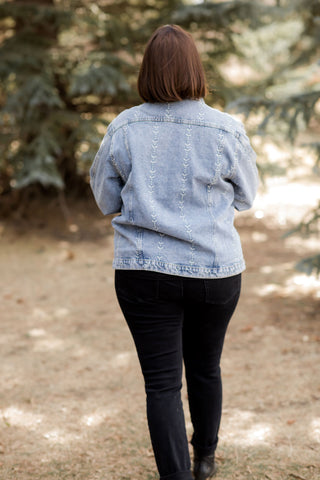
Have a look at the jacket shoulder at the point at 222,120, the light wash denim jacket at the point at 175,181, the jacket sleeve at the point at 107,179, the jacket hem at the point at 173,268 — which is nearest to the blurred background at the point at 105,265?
the jacket hem at the point at 173,268

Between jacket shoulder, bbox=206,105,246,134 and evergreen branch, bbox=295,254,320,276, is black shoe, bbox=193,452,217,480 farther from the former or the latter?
evergreen branch, bbox=295,254,320,276

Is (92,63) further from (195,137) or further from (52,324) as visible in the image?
(195,137)

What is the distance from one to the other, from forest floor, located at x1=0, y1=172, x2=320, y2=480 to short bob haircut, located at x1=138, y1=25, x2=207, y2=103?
1856 mm

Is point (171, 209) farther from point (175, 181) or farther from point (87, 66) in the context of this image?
point (87, 66)

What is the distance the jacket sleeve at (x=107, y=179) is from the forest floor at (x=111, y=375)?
56.6 inches

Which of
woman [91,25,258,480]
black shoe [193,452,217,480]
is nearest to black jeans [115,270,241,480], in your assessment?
woman [91,25,258,480]

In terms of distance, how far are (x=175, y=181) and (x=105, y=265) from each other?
15.1 ft

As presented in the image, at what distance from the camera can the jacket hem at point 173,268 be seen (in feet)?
6.27

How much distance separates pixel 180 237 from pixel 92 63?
5122 mm

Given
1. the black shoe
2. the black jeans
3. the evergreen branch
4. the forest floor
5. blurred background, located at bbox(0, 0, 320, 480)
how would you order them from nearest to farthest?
the black jeans
the black shoe
the forest floor
blurred background, located at bbox(0, 0, 320, 480)
the evergreen branch

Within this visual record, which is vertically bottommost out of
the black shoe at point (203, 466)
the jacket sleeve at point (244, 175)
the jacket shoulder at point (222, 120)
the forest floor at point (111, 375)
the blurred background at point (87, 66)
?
the forest floor at point (111, 375)

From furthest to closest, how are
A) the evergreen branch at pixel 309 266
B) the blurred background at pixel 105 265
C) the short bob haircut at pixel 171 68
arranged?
the evergreen branch at pixel 309 266 → the blurred background at pixel 105 265 → the short bob haircut at pixel 171 68

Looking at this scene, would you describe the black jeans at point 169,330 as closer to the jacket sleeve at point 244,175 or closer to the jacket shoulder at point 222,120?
the jacket sleeve at point 244,175

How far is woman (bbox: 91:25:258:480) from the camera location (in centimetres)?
188
